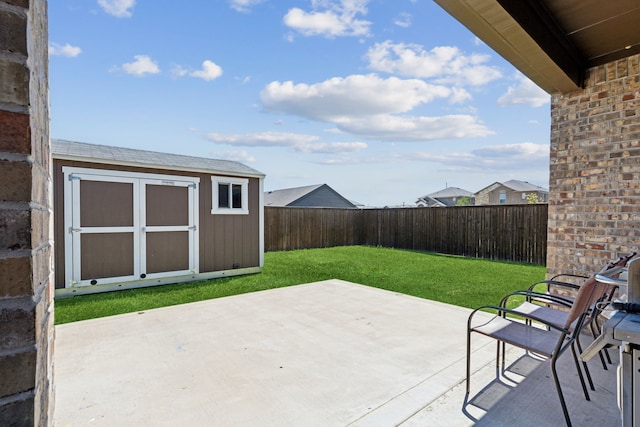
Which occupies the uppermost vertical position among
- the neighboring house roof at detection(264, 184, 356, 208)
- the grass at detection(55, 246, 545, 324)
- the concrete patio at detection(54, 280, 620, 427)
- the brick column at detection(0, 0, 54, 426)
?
the neighboring house roof at detection(264, 184, 356, 208)

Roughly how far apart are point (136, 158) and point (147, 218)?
1.13 metres

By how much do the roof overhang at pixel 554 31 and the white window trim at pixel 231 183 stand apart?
18.2ft

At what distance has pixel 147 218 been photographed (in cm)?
598

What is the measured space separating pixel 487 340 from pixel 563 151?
2.22 m

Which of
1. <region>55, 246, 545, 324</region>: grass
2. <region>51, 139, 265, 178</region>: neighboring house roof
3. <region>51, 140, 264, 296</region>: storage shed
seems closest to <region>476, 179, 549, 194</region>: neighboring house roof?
<region>55, 246, 545, 324</region>: grass

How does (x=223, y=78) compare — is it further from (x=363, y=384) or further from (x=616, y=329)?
(x=616, y=329)

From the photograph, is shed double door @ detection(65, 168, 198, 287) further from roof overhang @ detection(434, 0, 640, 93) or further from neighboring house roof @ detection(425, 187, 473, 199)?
neighboring house roof @ detection(425, 187, 473, 199)

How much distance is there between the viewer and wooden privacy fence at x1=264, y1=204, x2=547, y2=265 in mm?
9281

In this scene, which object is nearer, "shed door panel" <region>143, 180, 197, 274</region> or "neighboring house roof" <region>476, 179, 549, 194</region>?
"shed door panel" <region>143, 180, 197, 274</region>

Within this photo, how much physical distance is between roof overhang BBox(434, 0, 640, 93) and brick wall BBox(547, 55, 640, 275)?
0.24 meters

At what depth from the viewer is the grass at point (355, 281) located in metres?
4.73

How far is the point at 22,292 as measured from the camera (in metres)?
0.67

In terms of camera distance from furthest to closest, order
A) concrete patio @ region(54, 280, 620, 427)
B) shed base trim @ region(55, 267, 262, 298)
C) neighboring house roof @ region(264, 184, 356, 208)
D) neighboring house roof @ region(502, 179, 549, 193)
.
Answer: neighboring house roof @ region(502, 179, 549, 193), neighboring house roof @ region(264, 184, 356, 208), shed base trim @ region(55, 267, 262, 298), concrete patio @ region(54, 280, 620, 427)

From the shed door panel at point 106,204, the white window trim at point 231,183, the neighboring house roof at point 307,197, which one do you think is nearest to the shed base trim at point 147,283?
the shed door panel at point 106,204
